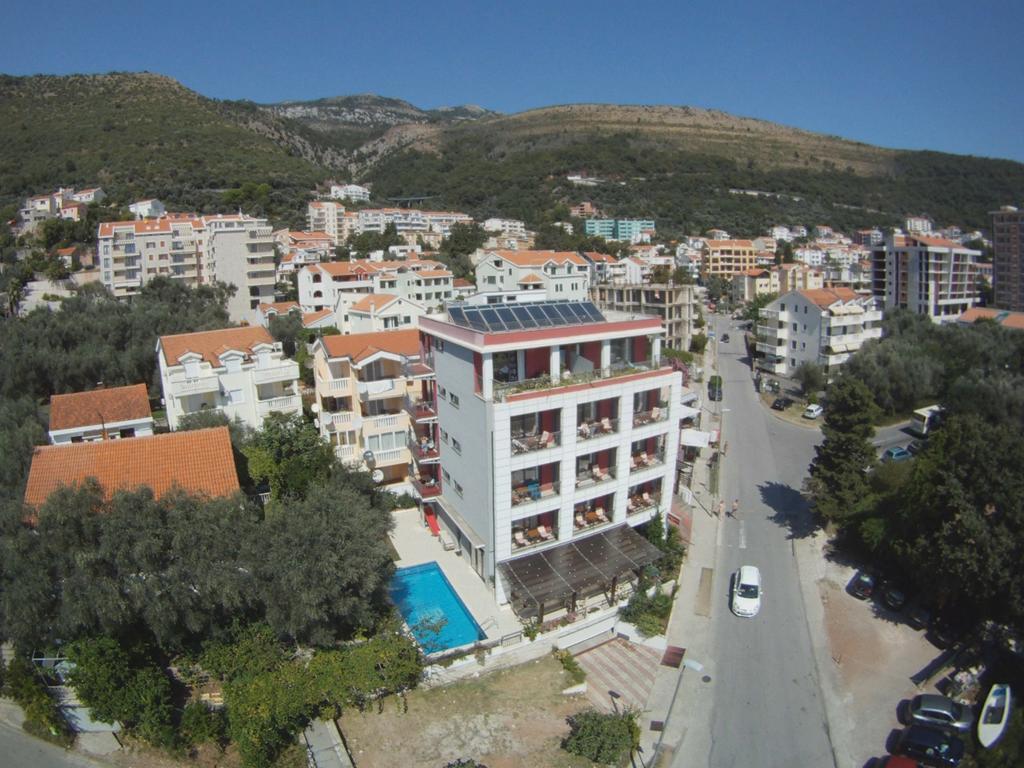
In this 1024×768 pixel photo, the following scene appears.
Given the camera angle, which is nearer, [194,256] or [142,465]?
[142,465]

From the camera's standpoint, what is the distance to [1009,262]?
69062 mm

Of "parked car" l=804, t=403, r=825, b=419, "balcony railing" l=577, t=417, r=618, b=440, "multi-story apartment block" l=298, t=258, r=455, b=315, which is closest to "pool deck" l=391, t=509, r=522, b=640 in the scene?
"balcony railing" l=577, t=417, r=618, b=440

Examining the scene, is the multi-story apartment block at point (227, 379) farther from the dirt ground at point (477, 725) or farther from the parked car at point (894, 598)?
the parked car at point (894, 598)

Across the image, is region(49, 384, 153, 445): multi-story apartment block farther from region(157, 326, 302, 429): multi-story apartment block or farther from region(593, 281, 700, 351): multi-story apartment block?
region(593, 281, 700, 351): multi-story apartment block

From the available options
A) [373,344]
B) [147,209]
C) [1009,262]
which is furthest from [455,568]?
[147,209]

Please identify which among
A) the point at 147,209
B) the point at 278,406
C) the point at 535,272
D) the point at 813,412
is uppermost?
the point at 147,209

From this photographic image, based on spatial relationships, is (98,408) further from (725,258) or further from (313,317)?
(725,258)

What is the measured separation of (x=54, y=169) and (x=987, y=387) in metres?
125

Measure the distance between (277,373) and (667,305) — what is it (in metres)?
36.6

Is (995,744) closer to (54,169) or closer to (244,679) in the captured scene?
(244,679)

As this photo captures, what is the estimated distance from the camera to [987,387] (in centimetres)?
3594

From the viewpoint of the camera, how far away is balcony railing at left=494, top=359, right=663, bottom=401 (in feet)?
64.7

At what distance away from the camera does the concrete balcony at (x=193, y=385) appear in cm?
2923

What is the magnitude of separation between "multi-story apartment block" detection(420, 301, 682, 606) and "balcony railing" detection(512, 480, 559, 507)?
0.04 metres
